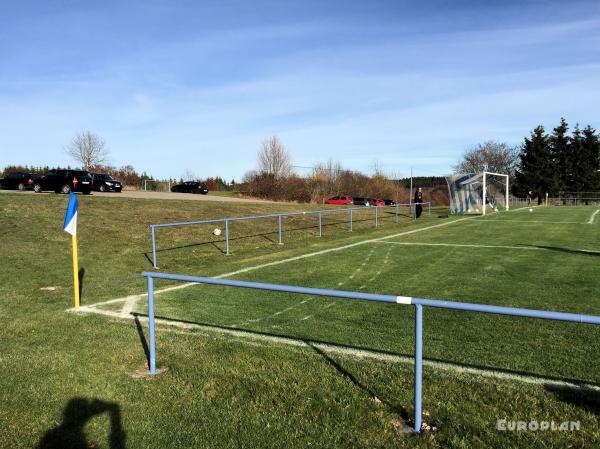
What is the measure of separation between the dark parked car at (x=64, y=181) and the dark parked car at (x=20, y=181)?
7.64 ft

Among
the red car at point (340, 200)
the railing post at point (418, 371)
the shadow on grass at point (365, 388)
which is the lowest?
the shadow on grass at point (365, 388)

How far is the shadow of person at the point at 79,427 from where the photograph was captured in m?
3.62

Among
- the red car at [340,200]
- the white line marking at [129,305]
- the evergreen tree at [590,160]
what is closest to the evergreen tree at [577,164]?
the evergreen tree at [590,160]

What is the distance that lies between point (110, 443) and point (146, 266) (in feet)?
31.2

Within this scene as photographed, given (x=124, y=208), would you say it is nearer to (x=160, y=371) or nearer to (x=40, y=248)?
(x=40, y=248)

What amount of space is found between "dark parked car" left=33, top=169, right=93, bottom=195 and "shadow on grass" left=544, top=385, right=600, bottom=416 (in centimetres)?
3015

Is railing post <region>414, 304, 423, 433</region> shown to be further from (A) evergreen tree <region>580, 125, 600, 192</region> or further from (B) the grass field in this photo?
(A) evergreen tree <region>580, 125, 600, 192</region>

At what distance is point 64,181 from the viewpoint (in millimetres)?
30938

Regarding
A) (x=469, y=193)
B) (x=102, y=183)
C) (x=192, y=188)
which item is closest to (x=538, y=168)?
(x=469, y=193)

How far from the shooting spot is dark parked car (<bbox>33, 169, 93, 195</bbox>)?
3016cm

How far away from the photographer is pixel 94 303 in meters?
8.27

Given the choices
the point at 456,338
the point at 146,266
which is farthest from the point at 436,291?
the point at 146,266

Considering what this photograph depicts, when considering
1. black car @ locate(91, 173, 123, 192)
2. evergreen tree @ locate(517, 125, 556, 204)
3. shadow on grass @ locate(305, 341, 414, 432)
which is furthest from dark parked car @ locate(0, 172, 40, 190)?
evergreen tree @ locate(517, 125, 556, 204)

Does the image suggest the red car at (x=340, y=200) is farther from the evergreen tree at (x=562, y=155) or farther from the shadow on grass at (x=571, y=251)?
the shadow on grass at (x=571, y=251)
